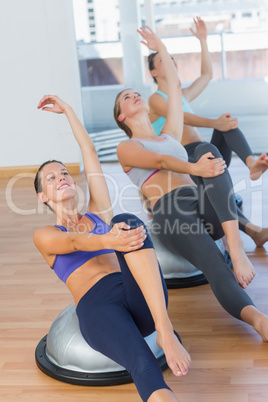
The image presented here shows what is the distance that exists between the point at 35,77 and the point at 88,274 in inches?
137

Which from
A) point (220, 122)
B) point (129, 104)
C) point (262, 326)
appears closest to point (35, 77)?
point (220, 122)

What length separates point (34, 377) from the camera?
2.14 m

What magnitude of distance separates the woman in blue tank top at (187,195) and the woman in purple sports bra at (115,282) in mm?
396

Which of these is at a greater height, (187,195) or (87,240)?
(87,240)

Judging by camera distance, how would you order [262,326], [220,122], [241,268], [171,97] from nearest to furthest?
[262,326]
[241,268]
[171,97]
[220,122]

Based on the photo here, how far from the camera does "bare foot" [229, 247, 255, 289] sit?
7.53ft

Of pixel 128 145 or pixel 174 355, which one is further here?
pixel 128 145

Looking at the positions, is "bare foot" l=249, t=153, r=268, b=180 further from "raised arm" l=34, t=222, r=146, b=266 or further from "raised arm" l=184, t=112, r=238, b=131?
"raised arm" l=34, t=222, r=146, b=266

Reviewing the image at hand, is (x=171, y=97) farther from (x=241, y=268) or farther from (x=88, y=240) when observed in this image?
(x=88, y=240)

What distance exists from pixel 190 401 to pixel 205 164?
3.00ft

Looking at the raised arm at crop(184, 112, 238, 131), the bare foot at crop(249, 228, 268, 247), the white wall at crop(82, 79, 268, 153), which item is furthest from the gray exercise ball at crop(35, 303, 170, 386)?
the white wall at crop(82, 79, 268, 153)

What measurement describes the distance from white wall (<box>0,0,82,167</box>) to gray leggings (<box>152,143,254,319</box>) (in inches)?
107

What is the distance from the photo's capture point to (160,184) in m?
2.71

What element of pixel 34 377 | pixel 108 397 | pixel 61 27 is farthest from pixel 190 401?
pixel 61 27
